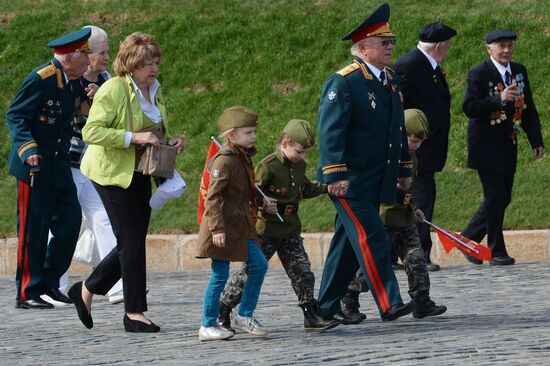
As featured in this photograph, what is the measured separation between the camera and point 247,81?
17.2 metres

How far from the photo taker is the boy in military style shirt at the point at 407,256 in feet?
30.3

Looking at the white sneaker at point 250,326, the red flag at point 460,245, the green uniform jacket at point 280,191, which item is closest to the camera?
the white sneaker at point 250,326

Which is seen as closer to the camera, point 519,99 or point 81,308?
point 81,308

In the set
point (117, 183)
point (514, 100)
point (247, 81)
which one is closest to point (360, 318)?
point (117, 183)

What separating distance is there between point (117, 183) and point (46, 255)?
7.14 feet

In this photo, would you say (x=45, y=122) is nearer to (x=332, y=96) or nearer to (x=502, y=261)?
(x=332, y=96)

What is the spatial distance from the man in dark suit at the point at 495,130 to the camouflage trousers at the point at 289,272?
3.77 m

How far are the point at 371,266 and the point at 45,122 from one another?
111 inches

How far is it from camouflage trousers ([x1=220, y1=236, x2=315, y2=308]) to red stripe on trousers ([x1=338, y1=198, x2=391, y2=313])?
0.37m

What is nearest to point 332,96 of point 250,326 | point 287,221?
point 287,221

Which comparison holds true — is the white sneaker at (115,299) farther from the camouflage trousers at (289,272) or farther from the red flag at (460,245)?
the red flag at (460,245)

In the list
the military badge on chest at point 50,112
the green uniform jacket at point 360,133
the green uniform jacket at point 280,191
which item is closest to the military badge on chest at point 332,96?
the green uniform jacket at point 360,133

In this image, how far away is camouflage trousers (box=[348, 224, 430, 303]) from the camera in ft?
30.5

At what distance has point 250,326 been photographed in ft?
28.1
